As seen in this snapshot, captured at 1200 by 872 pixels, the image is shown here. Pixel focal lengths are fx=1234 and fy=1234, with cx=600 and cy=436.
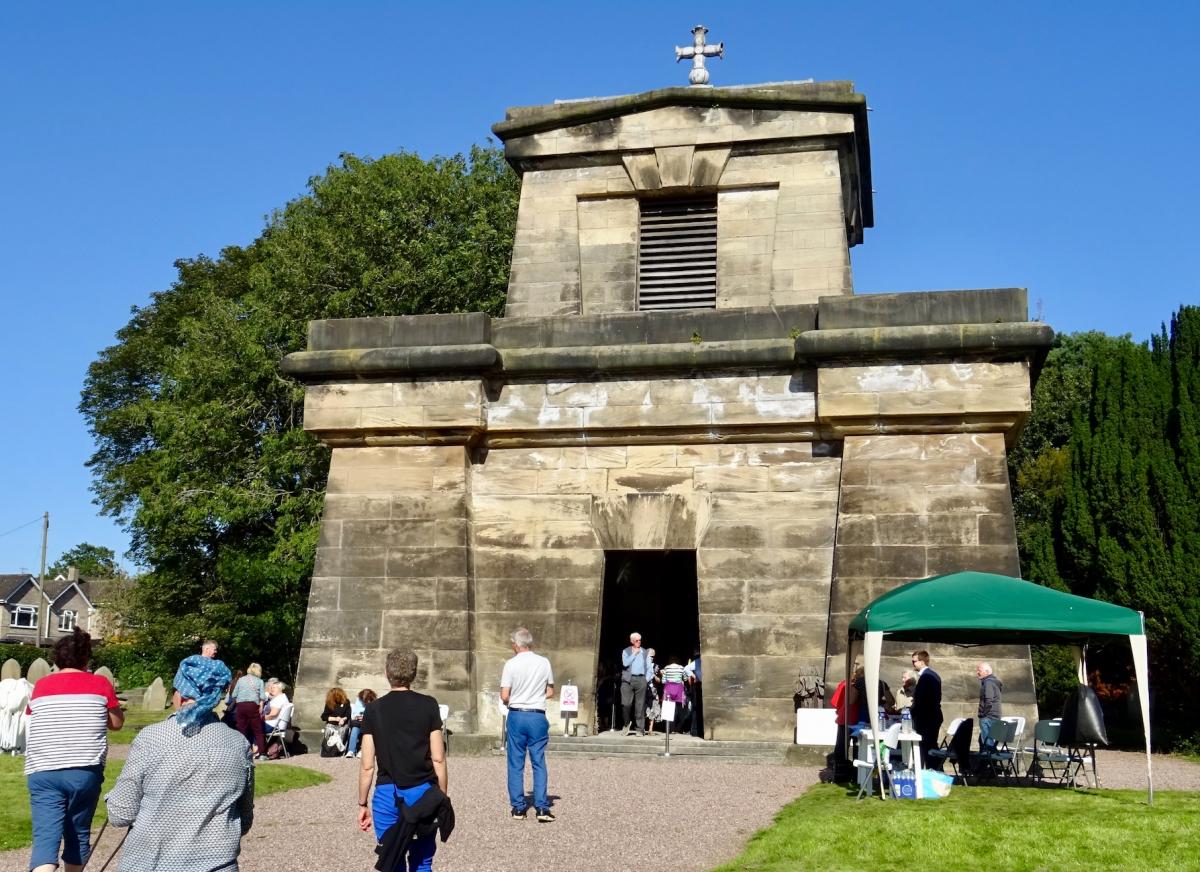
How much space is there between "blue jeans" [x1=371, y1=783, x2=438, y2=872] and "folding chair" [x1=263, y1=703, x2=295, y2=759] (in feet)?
28.3

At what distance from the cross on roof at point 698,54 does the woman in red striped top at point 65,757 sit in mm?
13244

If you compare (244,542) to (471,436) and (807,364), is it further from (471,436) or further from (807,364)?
(807,364)

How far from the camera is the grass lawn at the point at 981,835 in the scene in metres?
7.84

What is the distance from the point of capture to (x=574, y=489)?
1531 cm

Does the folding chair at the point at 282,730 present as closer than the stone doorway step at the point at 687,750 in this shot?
No

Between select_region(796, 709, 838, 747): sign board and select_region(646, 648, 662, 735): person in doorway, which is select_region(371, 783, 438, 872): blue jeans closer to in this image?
select_region(796, 709, 838, 747): sign board

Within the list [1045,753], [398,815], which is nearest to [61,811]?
[398,815]

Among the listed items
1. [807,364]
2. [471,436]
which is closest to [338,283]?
[471,436]

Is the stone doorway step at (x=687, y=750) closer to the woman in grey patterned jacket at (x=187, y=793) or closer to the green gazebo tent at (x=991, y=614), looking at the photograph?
the green gazebo tent at (x=991, y=614)

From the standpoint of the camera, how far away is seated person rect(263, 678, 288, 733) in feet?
49.3

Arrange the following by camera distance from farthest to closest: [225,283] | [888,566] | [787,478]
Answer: [225,283], [787,478], [888,566]

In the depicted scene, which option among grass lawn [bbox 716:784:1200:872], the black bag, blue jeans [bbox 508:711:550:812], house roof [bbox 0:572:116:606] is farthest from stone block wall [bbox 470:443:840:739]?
house roof [bbox 0:572:116:606]

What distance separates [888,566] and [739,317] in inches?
138

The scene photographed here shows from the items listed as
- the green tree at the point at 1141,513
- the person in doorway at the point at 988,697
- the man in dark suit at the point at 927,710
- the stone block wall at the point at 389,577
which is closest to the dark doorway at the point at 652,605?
the stone block wall at the point at 389,577
